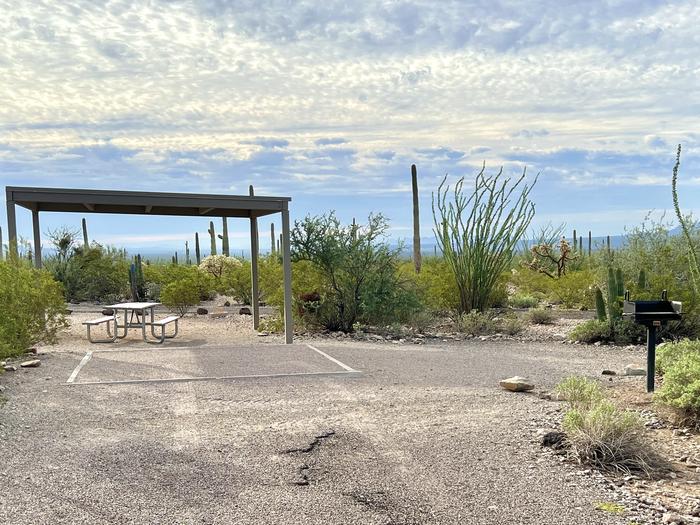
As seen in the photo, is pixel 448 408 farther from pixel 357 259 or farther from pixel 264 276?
pixel 264 276

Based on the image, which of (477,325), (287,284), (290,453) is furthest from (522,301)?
(290,453)

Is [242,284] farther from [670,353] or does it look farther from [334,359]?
[670,353]

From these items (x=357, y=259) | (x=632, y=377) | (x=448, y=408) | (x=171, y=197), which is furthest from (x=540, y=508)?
(x=357, y=259)

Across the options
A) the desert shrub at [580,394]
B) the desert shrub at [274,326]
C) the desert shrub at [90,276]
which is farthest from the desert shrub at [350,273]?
the desert shrub at [90,276]

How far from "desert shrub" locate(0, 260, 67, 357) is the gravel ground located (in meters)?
0.90

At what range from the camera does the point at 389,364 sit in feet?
29.7

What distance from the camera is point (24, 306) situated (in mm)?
9617

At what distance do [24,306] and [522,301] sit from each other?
513 inches

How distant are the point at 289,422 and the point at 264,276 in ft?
35.1

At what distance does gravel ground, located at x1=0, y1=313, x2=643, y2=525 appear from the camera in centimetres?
A: 394


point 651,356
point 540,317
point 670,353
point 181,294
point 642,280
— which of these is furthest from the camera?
point 181,294

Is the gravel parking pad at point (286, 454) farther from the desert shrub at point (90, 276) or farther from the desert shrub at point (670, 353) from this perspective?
the desert shrub at point (90, 276)

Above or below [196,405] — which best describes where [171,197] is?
above

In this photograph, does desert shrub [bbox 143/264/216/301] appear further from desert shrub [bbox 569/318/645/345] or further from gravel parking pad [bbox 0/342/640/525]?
gravel parking pad [bbox 0/342/640/525]
